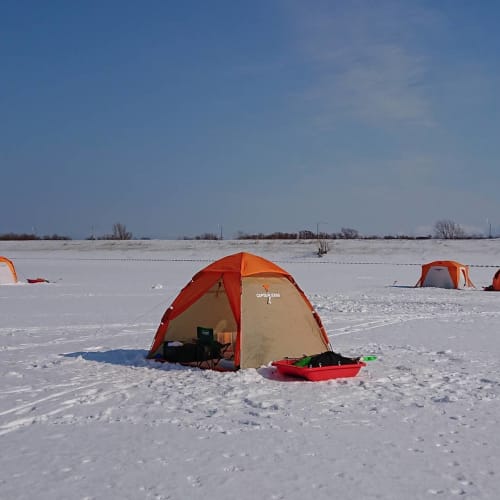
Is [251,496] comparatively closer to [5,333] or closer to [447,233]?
[5,333]

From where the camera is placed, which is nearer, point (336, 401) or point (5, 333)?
point (336, 401)

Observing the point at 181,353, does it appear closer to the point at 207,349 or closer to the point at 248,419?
the point at 207,349

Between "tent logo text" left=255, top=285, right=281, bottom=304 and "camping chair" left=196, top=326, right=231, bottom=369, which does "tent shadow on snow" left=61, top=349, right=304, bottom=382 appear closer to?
"camping chair" left=196, top=326, right=231, bottom=369

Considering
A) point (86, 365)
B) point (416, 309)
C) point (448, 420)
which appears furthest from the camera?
point (416, 309)

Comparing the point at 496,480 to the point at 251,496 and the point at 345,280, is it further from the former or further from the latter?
the point at 345,280

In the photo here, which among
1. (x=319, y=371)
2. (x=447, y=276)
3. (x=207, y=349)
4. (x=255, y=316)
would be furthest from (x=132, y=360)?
(x=447, y=276)

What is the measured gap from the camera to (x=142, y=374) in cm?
1001

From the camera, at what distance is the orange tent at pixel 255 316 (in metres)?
10.4

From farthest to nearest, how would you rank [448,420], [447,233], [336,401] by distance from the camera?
1. [447,233]
2. [336,401]
3. [448,420]

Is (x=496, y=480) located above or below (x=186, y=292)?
below

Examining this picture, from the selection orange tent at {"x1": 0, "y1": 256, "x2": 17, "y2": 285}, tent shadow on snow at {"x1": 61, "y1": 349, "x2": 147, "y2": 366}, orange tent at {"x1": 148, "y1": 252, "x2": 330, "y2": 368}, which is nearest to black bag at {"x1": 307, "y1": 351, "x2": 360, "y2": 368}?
orange tent at {"x1": 148, "y1": 252, "x2": 330, "y2": 368}

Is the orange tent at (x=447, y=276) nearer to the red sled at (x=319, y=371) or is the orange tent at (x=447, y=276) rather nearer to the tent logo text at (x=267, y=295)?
the tent logo text at (x=267, y=295)

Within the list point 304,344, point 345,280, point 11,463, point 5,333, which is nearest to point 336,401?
point 304,344

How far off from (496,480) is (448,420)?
1826 millimetres
